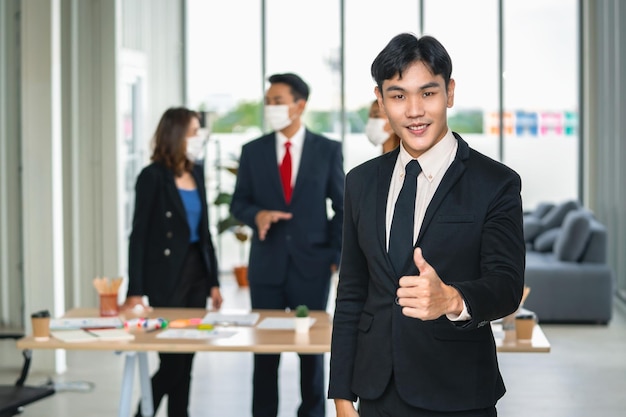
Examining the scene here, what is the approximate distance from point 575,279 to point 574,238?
0.38 meters

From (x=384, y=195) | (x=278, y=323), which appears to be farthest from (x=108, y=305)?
(x=384, y=195)

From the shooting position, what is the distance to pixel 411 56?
2.36 metres

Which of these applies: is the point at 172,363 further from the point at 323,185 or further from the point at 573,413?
the point at 573,413

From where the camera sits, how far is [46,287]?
6969 mm

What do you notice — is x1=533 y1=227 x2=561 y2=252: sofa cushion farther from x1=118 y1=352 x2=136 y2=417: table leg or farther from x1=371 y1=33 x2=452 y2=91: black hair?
x1=371 y1=33 x2=452 y2=91: black hair

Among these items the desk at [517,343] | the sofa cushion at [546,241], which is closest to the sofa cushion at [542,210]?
the sofa cushion at [546,241]

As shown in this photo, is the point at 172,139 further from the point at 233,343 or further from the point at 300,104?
the point at 233,343

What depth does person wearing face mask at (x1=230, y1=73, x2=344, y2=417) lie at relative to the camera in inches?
202

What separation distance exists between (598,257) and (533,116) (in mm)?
4017

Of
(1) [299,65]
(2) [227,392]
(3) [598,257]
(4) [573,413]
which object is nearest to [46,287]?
(2) [227,392]

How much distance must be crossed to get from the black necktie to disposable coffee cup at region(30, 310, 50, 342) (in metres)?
2.24

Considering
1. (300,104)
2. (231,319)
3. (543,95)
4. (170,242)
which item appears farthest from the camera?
(543,95)

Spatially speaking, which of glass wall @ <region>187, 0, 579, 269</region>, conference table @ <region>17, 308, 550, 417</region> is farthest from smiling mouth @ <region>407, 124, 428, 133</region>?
glass wall @ <region>187, 0, 579, 269</region>

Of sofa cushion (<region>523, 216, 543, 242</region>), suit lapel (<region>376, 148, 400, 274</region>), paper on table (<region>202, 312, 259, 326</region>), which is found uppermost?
suit lapel (<region>376, 148, 400, 274</region>)
